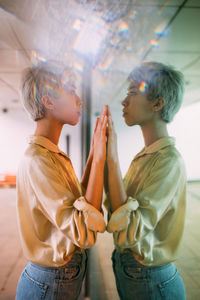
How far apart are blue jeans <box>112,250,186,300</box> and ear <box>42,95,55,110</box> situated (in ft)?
1.81

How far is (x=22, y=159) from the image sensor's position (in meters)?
0.56

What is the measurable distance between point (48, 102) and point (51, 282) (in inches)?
22.6

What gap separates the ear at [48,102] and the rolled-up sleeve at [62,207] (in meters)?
0.18

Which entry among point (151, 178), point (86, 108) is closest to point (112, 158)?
point (151, 178)

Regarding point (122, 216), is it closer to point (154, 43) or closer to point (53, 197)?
point (53, 197)

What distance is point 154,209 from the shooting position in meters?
0.51

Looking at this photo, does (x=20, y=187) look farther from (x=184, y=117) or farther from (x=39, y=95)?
(x=184, y=117)

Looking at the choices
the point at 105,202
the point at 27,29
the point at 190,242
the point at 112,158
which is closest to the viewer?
the point at 112,158

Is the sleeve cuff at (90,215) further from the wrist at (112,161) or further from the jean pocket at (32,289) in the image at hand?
the jean pocket at (32,289)

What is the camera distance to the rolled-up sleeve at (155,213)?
1.65 ft

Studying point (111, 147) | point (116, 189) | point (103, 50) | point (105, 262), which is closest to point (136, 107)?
point (111, 147)

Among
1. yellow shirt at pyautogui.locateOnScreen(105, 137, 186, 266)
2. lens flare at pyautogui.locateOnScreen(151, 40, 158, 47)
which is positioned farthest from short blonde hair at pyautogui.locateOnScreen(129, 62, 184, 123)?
lens flare at pyautogui.locateOnScreen(151, 40, 158, 47)

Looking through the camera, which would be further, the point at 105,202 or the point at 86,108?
the point at 86,108

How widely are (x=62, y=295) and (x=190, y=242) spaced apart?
0.89 m
